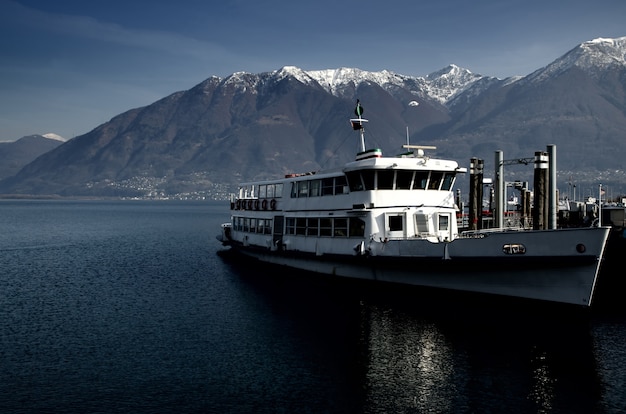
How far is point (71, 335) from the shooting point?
2819 cm

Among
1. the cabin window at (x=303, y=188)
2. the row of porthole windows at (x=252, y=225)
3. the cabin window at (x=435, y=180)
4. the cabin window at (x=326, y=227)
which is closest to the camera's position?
the cabin window at (x=435, y=180)

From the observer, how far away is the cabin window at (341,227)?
1484 inches

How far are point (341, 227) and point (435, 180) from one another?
23.6 ft

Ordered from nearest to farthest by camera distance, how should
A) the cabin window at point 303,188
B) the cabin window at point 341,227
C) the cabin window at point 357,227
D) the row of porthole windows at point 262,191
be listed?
the cabin window at point 357,227 < the cabin window at point 341,227 < the cabin window at point 303,188 < the row of porthole windows at point 262,191

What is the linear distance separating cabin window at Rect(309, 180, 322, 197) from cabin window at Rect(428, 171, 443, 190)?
8.60 metres

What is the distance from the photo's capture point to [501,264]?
1153 inches

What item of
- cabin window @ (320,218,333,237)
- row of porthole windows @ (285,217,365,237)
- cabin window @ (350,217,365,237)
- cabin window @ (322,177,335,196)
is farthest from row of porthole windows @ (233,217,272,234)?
cabin window @ (350,217,365,237)

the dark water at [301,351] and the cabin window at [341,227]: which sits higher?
the cabin window at [341,227]

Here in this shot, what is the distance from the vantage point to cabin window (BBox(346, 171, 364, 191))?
36.0 m

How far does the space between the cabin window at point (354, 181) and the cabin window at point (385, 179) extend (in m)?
1.31

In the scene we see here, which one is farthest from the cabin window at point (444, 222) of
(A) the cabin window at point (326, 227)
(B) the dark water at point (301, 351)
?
(A) the cabin window at point (326, 227)

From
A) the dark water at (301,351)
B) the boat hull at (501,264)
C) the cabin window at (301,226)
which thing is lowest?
the dark water at (301,351)

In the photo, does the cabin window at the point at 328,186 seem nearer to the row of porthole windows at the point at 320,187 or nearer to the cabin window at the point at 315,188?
the row of porthole windows at the point at 320,187

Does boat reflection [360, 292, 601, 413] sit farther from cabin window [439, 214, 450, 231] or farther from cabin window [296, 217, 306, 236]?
cabin window [296, 217, 306, 236]
